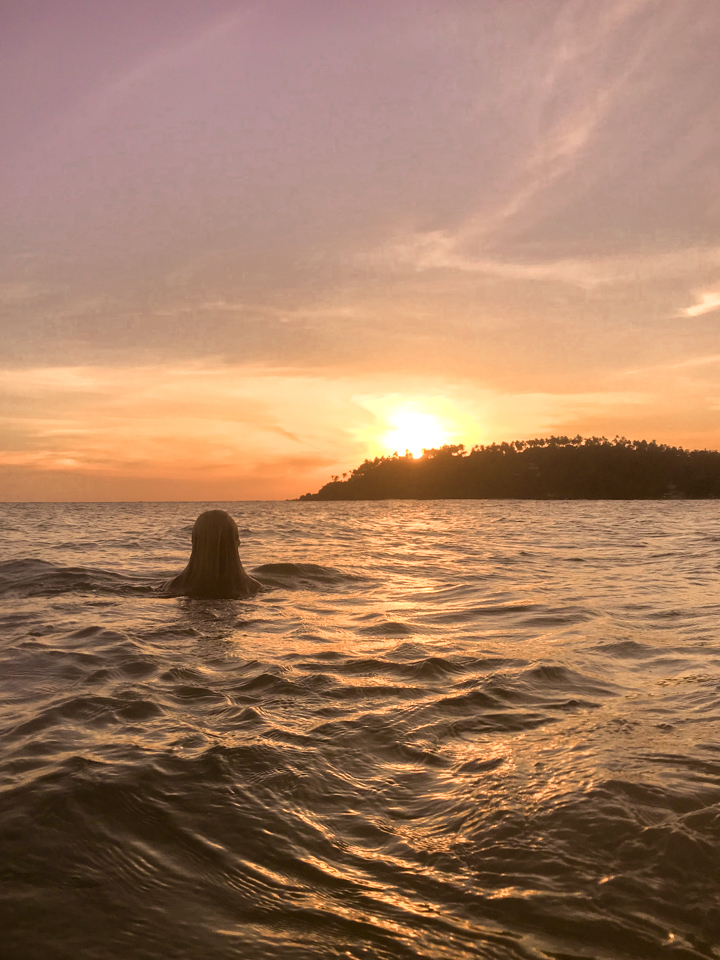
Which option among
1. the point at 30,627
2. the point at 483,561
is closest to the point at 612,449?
the point at 483,561

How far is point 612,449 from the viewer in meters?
160

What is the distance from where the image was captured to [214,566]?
10.3 m

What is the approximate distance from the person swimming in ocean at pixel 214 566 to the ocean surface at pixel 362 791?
7.03 feet

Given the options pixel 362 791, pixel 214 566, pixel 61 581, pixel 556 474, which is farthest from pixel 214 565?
pixel 556 474

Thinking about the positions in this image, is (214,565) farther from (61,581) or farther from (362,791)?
(362,791)

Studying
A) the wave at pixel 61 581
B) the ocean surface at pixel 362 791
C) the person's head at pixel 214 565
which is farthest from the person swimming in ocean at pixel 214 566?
the ocean surface at pixel 362 791

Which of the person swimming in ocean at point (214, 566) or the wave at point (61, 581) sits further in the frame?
the wave at point (61, 581)

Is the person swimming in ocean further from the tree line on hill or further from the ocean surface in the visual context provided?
the tree line on hill

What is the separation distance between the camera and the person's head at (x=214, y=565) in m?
10.1

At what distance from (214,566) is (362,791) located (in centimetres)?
711

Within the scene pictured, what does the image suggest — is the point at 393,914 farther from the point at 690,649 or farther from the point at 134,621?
the point at 134,621

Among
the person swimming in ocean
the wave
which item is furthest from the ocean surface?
the wave

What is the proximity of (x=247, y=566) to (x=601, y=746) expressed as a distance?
11878 millimetres

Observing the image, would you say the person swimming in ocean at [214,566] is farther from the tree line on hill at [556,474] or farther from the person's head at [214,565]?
the tree line on hill at [556,474]
